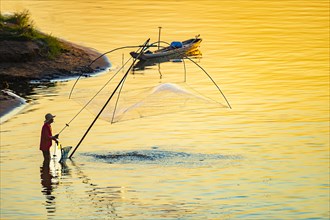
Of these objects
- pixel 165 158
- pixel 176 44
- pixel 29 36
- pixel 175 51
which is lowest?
pixel 165 158

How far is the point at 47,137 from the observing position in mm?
30125

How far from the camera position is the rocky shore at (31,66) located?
42638 mm

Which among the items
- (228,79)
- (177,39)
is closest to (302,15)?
(177,39)

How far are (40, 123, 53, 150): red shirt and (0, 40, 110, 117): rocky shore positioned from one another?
1044 centimetres

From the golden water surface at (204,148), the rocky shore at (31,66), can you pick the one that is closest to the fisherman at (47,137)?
the golden water surface at (204,148)

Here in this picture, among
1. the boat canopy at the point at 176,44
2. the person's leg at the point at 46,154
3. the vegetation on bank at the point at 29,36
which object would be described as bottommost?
the person's leg at the point at 46,154

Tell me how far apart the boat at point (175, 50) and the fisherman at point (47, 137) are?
2023 centimetres

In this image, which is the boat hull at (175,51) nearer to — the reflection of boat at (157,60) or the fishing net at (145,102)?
the reflection of boat at (157,60)

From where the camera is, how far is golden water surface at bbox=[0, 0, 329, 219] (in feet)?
90.7

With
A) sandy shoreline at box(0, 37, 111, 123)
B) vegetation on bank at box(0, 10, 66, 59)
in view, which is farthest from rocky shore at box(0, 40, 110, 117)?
vegetation on bank at box(0, 10, 66, 59)

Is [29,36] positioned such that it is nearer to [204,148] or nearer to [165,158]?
[204,148]

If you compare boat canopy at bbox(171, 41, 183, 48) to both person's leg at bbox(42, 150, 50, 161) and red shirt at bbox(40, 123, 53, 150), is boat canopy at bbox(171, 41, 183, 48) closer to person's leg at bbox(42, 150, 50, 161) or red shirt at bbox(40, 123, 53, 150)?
person's leg at bbox(42, 150, 50, 161)

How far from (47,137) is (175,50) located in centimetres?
2317

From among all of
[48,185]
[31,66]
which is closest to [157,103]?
[48,185]
